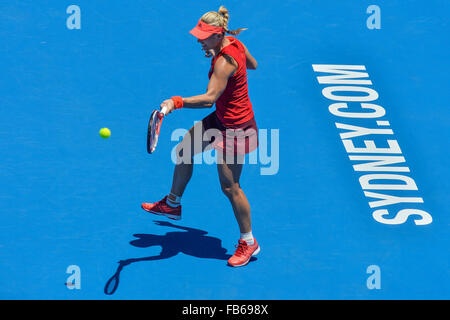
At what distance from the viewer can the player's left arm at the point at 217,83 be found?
7883 mm

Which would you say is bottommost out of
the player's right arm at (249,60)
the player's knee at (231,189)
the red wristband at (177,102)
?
the player's knee at (231,189)

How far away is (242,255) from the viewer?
8.50m

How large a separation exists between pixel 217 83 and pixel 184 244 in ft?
5.95

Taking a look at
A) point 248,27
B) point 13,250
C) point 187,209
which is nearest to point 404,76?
point 248,27

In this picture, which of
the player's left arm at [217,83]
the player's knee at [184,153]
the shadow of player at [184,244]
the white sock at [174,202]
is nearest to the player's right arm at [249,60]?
the player's left arm at [217,83]

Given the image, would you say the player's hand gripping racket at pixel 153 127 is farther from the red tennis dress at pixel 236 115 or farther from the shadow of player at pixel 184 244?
the shadow of player at pixel 184 244

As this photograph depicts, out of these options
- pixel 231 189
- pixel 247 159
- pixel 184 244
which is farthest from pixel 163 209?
pixel 247 159

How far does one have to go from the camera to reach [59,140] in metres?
10.3

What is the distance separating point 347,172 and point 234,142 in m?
2.03

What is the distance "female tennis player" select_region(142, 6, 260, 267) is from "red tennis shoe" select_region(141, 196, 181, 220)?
0.27 metres

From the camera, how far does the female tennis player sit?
316 inches

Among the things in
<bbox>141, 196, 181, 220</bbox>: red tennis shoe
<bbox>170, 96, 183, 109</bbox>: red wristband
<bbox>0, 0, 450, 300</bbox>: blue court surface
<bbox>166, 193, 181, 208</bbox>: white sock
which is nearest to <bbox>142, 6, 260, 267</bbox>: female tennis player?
<bbox>170, 96, 183, 109</bbox>: red wristband

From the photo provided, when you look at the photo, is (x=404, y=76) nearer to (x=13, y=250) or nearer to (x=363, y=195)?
(x=363, y=195)

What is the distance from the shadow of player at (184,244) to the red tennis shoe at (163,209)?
16 cm
